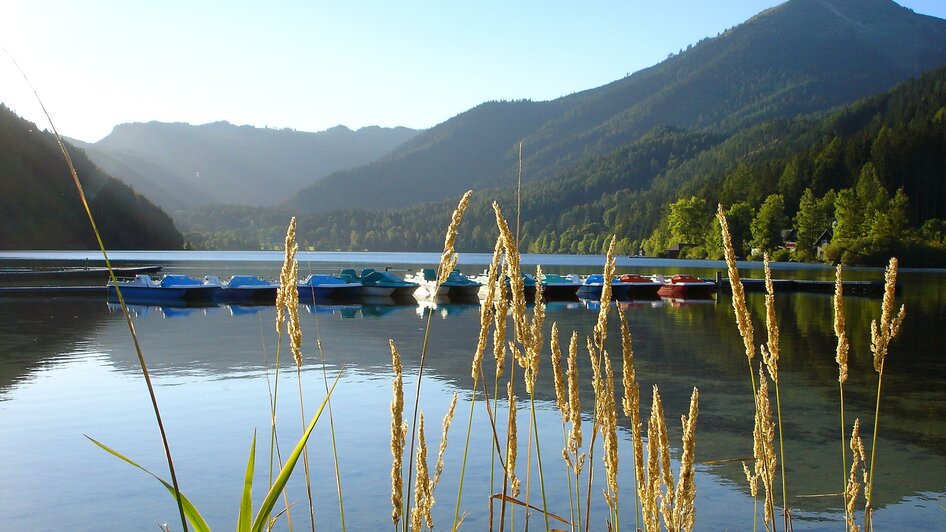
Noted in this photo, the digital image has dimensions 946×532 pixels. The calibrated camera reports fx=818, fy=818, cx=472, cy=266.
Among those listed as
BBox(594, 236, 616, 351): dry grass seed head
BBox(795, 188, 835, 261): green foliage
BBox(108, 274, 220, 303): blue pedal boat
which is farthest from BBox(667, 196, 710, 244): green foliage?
BBox(594, 236, 616, 351): dry grass seed head

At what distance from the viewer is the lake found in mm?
7656

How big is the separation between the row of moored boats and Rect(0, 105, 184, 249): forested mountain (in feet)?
285

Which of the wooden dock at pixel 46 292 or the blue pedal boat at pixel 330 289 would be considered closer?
the wooden dock at pixel 46 292

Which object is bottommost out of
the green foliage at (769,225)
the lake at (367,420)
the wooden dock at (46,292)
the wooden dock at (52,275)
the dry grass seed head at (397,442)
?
the lake at (367,420)

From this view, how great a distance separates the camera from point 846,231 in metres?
85.1

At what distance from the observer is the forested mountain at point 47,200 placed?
121 m

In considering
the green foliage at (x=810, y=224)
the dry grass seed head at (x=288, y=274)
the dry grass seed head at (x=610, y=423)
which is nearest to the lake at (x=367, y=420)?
the dry grass seed head at (x=288, y=274)

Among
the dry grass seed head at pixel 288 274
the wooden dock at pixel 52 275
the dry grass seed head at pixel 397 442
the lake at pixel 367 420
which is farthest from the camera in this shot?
the wooden dock at pixel 52 275

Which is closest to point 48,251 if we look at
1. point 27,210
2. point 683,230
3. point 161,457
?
point 27,210

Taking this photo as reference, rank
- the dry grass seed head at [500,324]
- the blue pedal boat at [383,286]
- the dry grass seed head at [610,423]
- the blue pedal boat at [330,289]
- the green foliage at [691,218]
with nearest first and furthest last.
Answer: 1. the dry grass seed head at [500,324]
2. the dry grass seed head at [610,423]
3. the blue pedal boat at [330,289]
4. the blue pedal boat at [383,286]
5. the green foliage at [691,218]

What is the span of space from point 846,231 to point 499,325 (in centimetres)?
9167

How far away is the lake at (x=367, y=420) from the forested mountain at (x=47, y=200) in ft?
356

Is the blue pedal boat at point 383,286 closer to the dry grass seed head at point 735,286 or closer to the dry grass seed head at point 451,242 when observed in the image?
the dry grass seed head at point 735,286

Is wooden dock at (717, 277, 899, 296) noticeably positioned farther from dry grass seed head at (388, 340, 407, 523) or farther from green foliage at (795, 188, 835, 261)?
green foliage at (795, 188, 835, 261)
